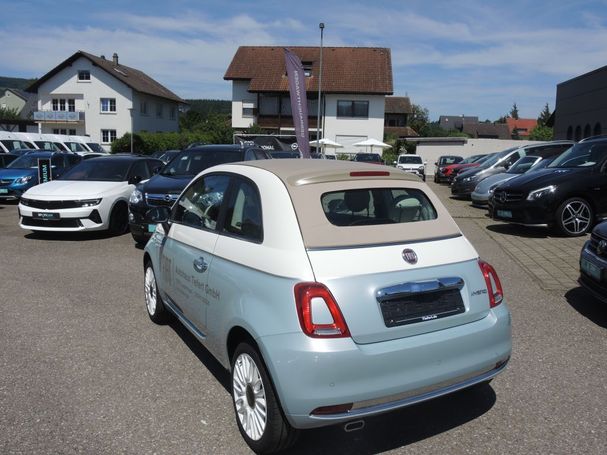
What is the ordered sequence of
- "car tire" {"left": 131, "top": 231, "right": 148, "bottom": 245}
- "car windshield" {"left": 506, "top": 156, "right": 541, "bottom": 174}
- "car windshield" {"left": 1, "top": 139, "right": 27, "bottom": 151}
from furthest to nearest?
"car windshield" {"left": 1, "top": 139, "right": 27, "bottom": 151}
"car windshield" {"left": 506, "top": 156, "right": 541, "bottom": 174}
"car tire" {"left": 131, "top": 231, "right": 148, "bottom": 245}

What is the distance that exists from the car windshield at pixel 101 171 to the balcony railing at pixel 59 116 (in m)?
41.8

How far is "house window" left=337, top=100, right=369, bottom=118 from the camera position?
46.6m

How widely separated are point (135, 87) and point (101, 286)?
46.3 meters

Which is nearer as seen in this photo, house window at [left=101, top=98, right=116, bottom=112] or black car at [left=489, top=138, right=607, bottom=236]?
black car at [left=489, top=138, right=607, bottom=236]

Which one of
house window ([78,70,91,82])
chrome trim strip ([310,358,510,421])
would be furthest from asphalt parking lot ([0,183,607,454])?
house window ([78,70,91,82])

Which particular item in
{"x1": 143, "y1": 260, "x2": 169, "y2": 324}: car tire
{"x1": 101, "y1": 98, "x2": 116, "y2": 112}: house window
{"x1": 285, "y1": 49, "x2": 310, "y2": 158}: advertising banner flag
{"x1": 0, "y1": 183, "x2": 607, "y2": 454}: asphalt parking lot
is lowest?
{"x1": 0, "y1": 183, "x2": 607, "y2": 454}: asphalt parking lot

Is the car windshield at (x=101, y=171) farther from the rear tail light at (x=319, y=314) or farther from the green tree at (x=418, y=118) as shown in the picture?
the green tree at (x=418, y=118)

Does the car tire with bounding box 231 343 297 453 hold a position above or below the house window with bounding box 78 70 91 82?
below

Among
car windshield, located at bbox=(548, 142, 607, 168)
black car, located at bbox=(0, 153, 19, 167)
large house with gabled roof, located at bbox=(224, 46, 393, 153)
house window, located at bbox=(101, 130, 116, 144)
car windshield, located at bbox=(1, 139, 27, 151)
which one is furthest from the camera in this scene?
house window, located at bbox=(101, 130, 116, 144)

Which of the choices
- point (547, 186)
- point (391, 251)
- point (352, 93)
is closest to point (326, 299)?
point (391, 251)

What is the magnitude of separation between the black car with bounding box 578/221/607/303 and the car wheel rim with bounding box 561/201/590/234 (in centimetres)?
455

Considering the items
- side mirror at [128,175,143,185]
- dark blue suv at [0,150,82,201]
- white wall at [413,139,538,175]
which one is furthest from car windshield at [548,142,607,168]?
white wall at [413,139,538,175]

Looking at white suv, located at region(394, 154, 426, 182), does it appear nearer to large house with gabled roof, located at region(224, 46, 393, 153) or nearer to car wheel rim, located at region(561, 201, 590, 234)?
large house with gabled roof, located at region(224, 46, 393, 153)

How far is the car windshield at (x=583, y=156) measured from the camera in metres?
10.2
